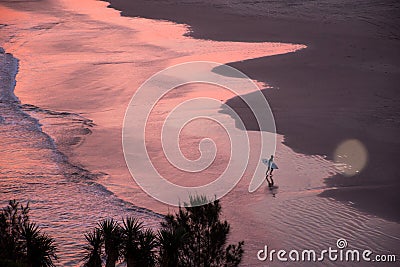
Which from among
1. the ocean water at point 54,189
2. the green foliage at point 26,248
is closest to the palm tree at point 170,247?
the green foliage at point 26,248

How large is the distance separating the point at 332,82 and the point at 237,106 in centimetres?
609

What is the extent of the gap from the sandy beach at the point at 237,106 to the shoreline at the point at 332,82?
70 millimetres

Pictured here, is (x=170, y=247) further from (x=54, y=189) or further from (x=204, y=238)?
(x=54, y=189)

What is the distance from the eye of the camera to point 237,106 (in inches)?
1108

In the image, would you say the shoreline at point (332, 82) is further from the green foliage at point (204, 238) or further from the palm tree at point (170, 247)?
the palm tree at point (170, 247)

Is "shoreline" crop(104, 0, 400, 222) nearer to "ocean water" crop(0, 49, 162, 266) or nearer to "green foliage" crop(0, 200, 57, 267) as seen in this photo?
"ocean water" crop(0, 49, 162, 266)

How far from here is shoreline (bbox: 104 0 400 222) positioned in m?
21.2

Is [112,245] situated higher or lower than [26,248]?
higher

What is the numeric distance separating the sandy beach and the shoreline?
70 mm

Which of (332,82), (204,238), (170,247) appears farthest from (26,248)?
(332,82)

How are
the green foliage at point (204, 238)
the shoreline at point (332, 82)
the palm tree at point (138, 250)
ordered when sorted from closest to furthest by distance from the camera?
the palm tree at point (138, 250) < the green foliage at point (204, 238) < the shoreline at point (332, 82)

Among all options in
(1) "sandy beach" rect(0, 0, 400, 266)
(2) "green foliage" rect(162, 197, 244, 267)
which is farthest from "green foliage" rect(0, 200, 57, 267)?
(1) "sandy beach" rect(0, 0, 400, 266)

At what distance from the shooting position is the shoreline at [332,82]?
69.6 feet

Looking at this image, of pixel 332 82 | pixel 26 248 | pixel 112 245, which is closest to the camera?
pixel 112 245
